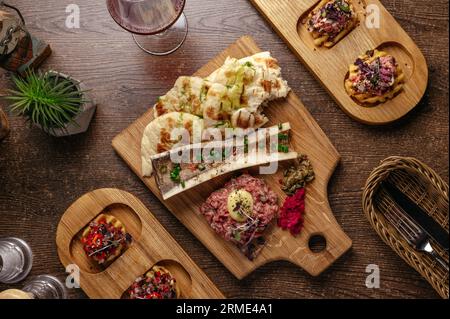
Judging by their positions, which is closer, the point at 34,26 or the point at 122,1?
the point at 122,1

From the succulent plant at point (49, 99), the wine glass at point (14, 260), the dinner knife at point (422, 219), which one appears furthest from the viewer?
the wine glass at point (14, 260)

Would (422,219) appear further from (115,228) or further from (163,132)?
(115,228)

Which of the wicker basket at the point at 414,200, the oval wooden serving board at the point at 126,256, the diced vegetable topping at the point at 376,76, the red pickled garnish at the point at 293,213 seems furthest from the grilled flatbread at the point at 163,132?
the wicker basket at the point at 414,200

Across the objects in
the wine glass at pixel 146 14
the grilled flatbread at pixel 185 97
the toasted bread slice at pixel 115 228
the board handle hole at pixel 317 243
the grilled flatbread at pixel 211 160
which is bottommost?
the board handle hole at pixel 317 243

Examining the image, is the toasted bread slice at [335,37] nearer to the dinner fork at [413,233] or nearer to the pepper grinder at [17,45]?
the dinner fork at [413,233]

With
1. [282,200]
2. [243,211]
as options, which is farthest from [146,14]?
[282,200]
